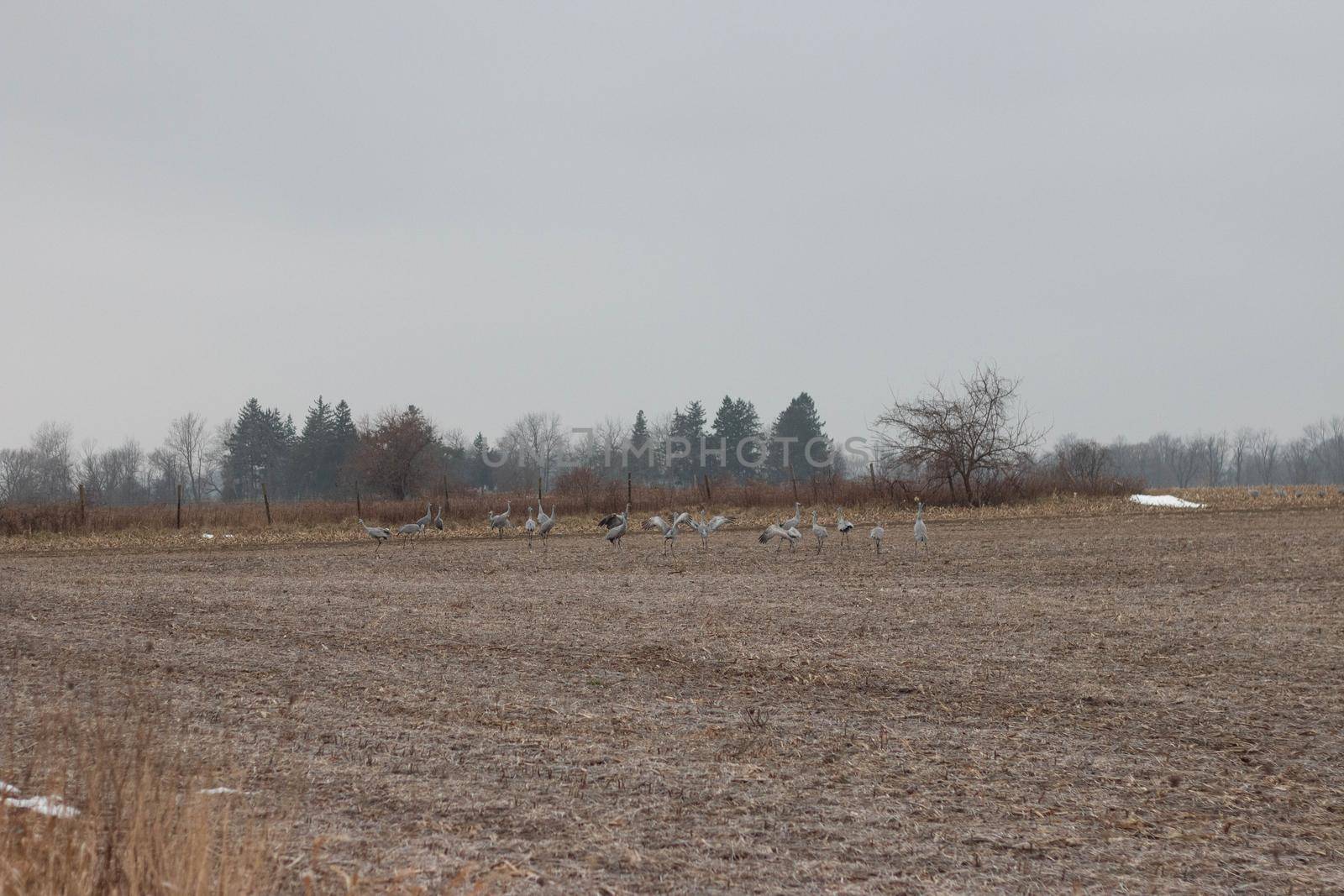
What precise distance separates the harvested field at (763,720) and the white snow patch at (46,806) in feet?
1.90

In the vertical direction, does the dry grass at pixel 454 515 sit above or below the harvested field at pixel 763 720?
above

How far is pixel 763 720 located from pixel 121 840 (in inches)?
174

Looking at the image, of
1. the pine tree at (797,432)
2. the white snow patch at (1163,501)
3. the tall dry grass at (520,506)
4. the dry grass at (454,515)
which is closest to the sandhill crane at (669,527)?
the dry grass at (454,515)

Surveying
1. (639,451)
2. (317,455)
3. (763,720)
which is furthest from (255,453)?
(763,720)

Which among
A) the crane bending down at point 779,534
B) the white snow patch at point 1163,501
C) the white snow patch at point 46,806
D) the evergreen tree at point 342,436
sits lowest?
the white snow patch at point 46,806

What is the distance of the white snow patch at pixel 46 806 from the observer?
4016 millimetres

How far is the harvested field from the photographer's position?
4.68 m

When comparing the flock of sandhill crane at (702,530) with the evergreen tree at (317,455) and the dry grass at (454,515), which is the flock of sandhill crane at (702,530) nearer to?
the dry grass at (454,515)

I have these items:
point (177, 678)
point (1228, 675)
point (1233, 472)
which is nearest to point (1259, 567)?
point (1228, 675)

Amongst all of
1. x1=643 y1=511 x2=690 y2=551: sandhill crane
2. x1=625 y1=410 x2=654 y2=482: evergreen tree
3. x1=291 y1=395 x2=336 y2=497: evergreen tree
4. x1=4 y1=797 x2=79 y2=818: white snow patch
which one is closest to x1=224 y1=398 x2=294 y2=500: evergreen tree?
x1=291 y1=395 x2=336 y2=497: evergreen tree

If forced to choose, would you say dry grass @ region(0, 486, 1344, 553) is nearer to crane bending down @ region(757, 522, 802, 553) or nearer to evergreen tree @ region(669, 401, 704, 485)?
crane bending down @ region(757, 522, 802, 553)

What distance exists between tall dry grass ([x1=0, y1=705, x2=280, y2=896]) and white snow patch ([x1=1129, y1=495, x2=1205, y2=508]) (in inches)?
1336

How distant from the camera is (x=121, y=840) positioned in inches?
150

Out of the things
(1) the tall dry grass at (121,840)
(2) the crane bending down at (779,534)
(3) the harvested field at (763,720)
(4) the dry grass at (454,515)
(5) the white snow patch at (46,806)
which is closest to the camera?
(1) the tall dry grass at (121,840)
